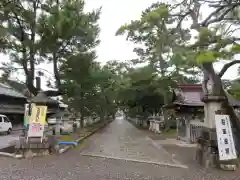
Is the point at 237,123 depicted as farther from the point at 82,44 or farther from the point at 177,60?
the point at 82,44

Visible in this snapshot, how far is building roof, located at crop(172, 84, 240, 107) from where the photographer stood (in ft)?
53.6

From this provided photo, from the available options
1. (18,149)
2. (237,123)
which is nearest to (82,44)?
(18,149)

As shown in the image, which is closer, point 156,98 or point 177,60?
point 177,60

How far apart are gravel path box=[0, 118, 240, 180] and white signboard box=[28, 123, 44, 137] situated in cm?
150

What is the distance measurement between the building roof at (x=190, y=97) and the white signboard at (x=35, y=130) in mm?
8663

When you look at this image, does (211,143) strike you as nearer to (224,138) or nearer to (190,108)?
(224,138)

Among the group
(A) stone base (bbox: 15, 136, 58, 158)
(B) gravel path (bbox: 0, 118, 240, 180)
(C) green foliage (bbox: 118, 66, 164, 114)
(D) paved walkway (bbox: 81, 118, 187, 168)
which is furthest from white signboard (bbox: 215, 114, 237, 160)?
(C) green foliage (bbox: 118, 66, 164, 114)

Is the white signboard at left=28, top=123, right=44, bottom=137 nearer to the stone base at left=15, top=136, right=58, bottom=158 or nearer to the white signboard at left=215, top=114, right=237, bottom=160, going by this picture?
the stone base at left=15, top=136, right=58, bottom=158

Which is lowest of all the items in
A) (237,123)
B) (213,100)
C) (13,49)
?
(237,123)

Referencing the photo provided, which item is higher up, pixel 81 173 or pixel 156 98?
pixel 156 98

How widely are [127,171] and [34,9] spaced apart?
1304 cm

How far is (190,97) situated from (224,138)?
8618 millimetres

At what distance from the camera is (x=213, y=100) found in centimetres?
924

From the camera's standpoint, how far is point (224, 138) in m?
8.75
